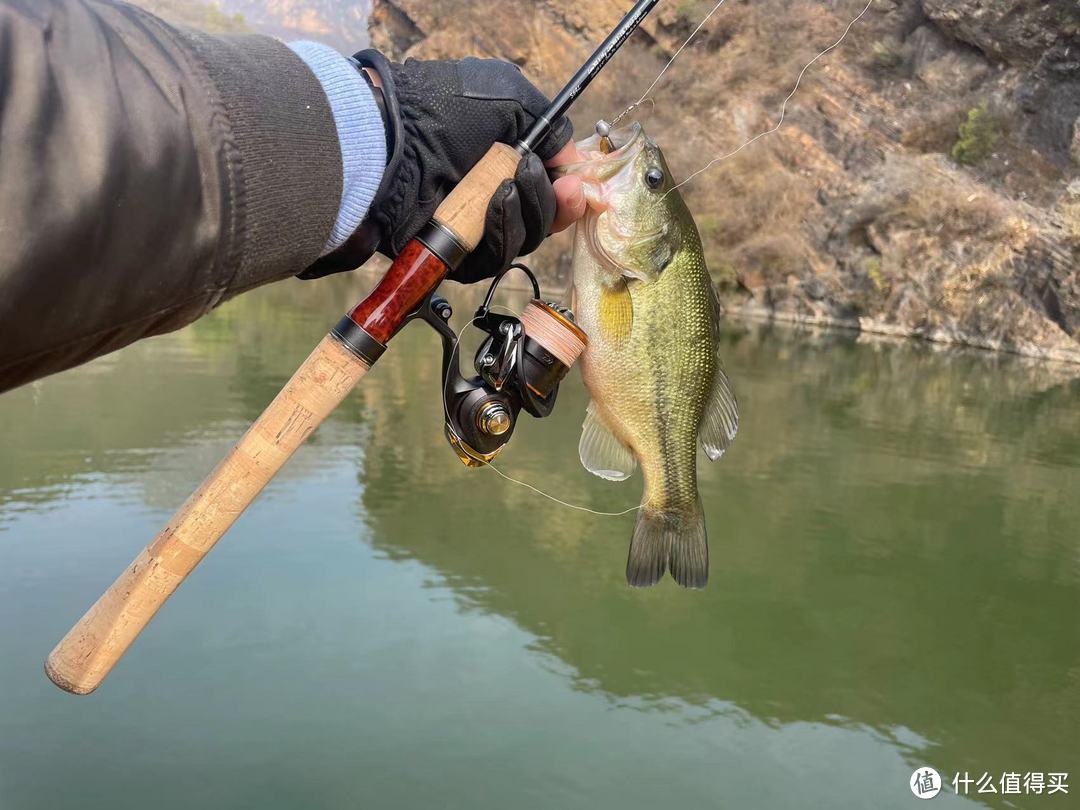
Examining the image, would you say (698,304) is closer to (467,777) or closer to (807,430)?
(467,777)

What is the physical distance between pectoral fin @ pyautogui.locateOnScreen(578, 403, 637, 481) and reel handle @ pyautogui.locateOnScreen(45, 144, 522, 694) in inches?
27.9

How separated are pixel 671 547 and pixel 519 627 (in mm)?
4377

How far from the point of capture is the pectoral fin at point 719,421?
7.71 feet

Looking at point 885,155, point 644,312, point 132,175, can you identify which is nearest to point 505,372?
point 644,312

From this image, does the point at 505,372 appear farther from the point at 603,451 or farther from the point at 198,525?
the point at 198,525

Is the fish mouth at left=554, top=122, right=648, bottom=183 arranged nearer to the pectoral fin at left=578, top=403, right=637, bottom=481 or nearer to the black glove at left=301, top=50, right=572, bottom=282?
the black glove at left=301, top=50, right=572, bottom=282

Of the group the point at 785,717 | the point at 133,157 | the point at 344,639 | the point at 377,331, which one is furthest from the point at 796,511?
the point at 133,157

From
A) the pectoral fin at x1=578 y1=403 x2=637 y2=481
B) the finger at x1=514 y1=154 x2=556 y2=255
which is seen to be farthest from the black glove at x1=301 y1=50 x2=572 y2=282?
the pectoral fin at x1=578 y1=403 x2=637 y2=481

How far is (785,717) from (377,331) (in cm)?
466

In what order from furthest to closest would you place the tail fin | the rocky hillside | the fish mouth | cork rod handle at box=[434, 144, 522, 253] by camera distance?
the rocky hillside → the tail fin → the fish mouth → cork rod handle at box=[434, 144, 522, 253]

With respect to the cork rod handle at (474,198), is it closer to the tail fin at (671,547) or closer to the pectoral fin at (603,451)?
the pectoral fin at (603,451)

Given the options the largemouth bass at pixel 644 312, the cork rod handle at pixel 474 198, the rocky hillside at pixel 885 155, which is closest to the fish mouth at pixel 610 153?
the largemouth bass at pixel 644 312

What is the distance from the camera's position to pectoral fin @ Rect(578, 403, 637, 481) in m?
2.35

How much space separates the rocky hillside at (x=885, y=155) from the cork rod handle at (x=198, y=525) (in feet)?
83.3
